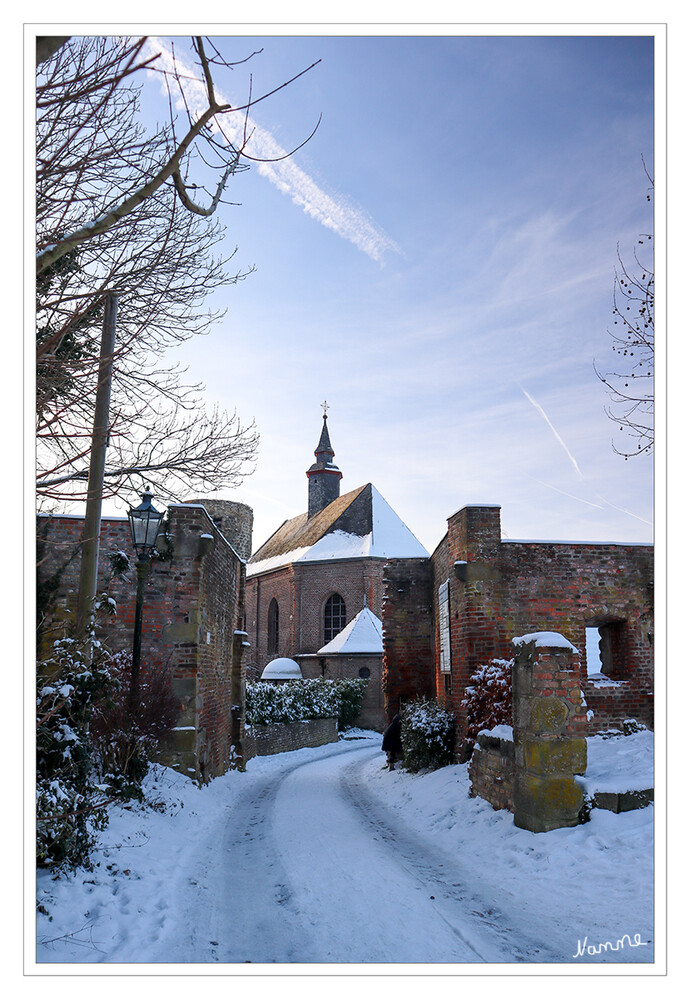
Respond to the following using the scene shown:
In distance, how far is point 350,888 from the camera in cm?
557

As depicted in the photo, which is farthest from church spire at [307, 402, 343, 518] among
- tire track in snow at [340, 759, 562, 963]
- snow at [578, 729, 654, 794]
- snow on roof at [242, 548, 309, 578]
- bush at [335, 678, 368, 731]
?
tire track in snow at [340, 759, 562, 963]

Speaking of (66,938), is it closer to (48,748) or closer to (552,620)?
(48,748)

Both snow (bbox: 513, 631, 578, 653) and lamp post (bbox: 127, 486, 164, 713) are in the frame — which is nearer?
snow (bbox: 513, 631, 578, 653)

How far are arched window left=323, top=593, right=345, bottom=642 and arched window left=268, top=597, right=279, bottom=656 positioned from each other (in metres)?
4.41

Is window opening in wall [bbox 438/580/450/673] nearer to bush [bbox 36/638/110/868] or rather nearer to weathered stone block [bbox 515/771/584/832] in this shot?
weathered stone block [bbox 515/771/584/832]

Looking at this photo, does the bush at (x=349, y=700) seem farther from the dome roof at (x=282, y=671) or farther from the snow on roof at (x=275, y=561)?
the snow on roof at (x=275, y=561)

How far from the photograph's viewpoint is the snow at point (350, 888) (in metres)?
4.12

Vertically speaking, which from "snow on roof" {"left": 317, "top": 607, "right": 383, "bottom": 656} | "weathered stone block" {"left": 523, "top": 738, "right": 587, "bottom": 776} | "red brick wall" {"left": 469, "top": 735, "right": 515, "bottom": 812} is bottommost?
"snow on roof" {"left": 317, "top": 607, "right": 383, "bottom": 656}

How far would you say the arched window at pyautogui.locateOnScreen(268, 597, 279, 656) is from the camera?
37.5m

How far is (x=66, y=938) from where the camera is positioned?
4047 mm

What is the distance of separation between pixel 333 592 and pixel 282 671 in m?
6.73

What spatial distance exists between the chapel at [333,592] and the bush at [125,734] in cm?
1935

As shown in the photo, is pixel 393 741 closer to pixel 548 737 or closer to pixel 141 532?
pixel 548 737

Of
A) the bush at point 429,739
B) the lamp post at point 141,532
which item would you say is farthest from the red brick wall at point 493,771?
the lamp post at point 141,532
